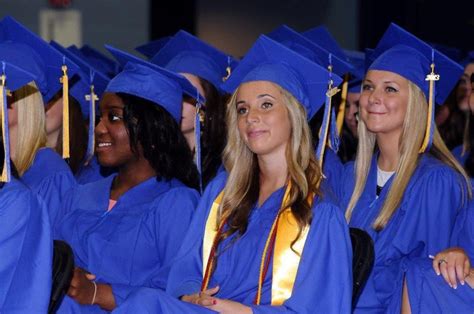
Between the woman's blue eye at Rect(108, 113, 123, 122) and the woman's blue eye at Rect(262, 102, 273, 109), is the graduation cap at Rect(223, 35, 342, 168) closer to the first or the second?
the woman's blue eye at Rect(262, 102, 273, 109)

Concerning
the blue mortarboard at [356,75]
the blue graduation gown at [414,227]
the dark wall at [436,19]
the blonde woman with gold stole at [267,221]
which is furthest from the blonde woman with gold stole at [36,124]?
the dark wall at [436,19]

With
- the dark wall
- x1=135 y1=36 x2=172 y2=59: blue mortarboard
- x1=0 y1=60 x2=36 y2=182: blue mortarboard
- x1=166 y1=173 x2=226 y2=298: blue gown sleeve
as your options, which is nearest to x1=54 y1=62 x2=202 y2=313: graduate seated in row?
x1=166 y1=173 x2=226 y2=298: blue gown sleeve

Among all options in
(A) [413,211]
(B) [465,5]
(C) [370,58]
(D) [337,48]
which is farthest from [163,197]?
(B) [465,5]

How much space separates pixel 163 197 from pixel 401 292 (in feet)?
3.17

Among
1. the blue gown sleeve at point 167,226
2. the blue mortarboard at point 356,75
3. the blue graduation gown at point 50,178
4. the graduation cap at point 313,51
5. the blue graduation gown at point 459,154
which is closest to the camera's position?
the blue gown sleeve at point 167,226

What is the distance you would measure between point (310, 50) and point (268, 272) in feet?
5.54

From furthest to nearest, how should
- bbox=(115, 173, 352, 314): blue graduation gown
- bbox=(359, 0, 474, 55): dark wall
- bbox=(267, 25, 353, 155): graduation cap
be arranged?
bbox=(359, 0, 474, 55): dark wall < bbox=(267, 25, 353, 155): graduation cap < bbox=(115, 173, 352, 314): blue graduation gown

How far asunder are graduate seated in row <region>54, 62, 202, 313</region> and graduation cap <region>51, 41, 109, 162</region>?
0.40m

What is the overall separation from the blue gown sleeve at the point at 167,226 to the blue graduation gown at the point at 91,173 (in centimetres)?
66

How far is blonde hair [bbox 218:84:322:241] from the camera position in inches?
146

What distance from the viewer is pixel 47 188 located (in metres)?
4.54

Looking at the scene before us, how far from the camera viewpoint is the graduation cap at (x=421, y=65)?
442cm

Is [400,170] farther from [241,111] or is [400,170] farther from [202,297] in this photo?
[202,297]

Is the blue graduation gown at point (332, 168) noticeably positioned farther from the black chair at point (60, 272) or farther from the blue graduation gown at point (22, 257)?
the blue graduation gown at point (22, 257)
